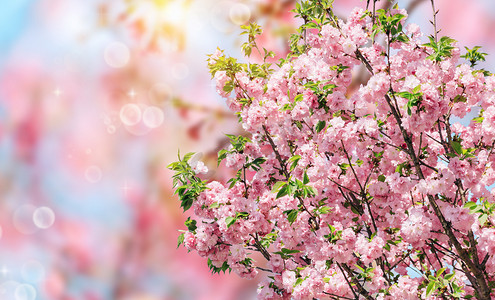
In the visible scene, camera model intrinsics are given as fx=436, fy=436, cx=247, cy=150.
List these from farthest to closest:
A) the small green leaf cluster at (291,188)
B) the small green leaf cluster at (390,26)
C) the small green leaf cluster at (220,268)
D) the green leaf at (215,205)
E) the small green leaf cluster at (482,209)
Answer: the small green leaf cluster at (220,268)
the green leaf at (215,205)
the small green leaf cluster at (390,26)
the small green leaf cluster at (291,188)
the small green leaf cluster at (482,209)

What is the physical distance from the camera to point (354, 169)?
208 cm

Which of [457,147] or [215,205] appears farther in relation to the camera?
[215,205]

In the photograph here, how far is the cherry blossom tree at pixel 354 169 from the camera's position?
180cm

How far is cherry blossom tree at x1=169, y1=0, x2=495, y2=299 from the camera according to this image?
1.80 metres

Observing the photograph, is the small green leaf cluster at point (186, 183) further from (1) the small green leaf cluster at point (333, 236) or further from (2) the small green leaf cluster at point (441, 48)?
(2) the small green leaf cluster at point (441, 48)

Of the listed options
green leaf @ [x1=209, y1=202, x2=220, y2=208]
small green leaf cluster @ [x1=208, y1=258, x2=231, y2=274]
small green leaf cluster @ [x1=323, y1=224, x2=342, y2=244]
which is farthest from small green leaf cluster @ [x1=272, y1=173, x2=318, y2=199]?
small green leaf cluster @ [x1=208, y1=258, x2=231, y2=274]

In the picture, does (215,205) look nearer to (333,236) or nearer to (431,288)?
(333,236)

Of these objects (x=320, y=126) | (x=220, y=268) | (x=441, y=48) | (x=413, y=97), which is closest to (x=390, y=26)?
(x=441, y=48)

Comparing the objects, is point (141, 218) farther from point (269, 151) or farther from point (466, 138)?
point (466, 138)

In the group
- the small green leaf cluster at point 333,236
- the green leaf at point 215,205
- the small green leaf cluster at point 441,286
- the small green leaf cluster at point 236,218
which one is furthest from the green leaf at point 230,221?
the small green leaf cluster at point 441,286

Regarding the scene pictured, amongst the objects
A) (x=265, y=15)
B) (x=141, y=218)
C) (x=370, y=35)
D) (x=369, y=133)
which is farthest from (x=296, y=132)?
(x=141, y=218)

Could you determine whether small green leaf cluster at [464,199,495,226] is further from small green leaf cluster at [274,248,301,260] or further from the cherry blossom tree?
small green leaf cluster at [274,248,301,260]

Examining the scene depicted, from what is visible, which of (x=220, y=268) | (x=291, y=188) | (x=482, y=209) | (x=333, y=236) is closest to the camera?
(x=482, y=209)

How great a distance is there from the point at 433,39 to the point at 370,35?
262mm
